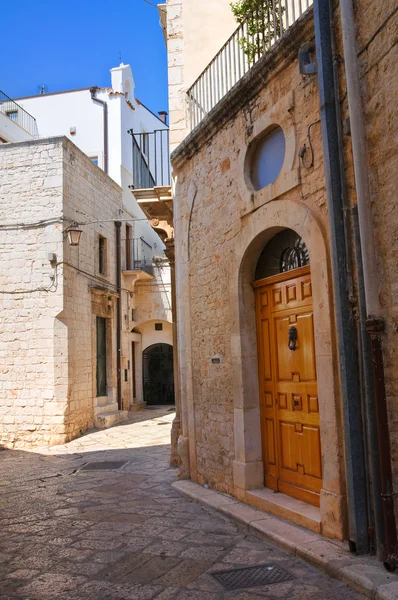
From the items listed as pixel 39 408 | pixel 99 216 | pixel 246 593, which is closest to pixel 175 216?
pixel 246 593

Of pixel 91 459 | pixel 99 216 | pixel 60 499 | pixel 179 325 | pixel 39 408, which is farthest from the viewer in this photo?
pixel 99 216

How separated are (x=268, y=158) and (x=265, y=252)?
1025 mm

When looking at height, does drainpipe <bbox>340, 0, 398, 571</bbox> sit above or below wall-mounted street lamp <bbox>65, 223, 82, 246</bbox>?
below

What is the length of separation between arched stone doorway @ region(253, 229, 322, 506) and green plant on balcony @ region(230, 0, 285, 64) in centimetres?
226

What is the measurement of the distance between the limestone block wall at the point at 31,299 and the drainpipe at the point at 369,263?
32.2 feet

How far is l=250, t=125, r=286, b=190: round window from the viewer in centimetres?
558

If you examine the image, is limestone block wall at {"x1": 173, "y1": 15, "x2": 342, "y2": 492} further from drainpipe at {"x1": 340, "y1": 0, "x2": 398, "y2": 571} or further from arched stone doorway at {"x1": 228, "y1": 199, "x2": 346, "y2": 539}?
drainpipe at {"x1": 340, "y1": 0, "x2": 398, "y2": 571}

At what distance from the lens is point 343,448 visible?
170 inches

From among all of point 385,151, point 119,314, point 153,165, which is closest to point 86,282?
point 119,314

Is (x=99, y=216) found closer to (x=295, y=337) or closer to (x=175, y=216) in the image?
(x=175, y=216)

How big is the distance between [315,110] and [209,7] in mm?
5088

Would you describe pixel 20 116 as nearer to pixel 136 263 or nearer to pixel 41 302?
pixel 136 263

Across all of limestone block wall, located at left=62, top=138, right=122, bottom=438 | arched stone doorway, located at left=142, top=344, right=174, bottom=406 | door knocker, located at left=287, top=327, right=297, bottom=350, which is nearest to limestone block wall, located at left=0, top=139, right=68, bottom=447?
limestone block wall, located at left=62, top=138, right=122, bottom=438

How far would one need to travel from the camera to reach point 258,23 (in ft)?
20.5
